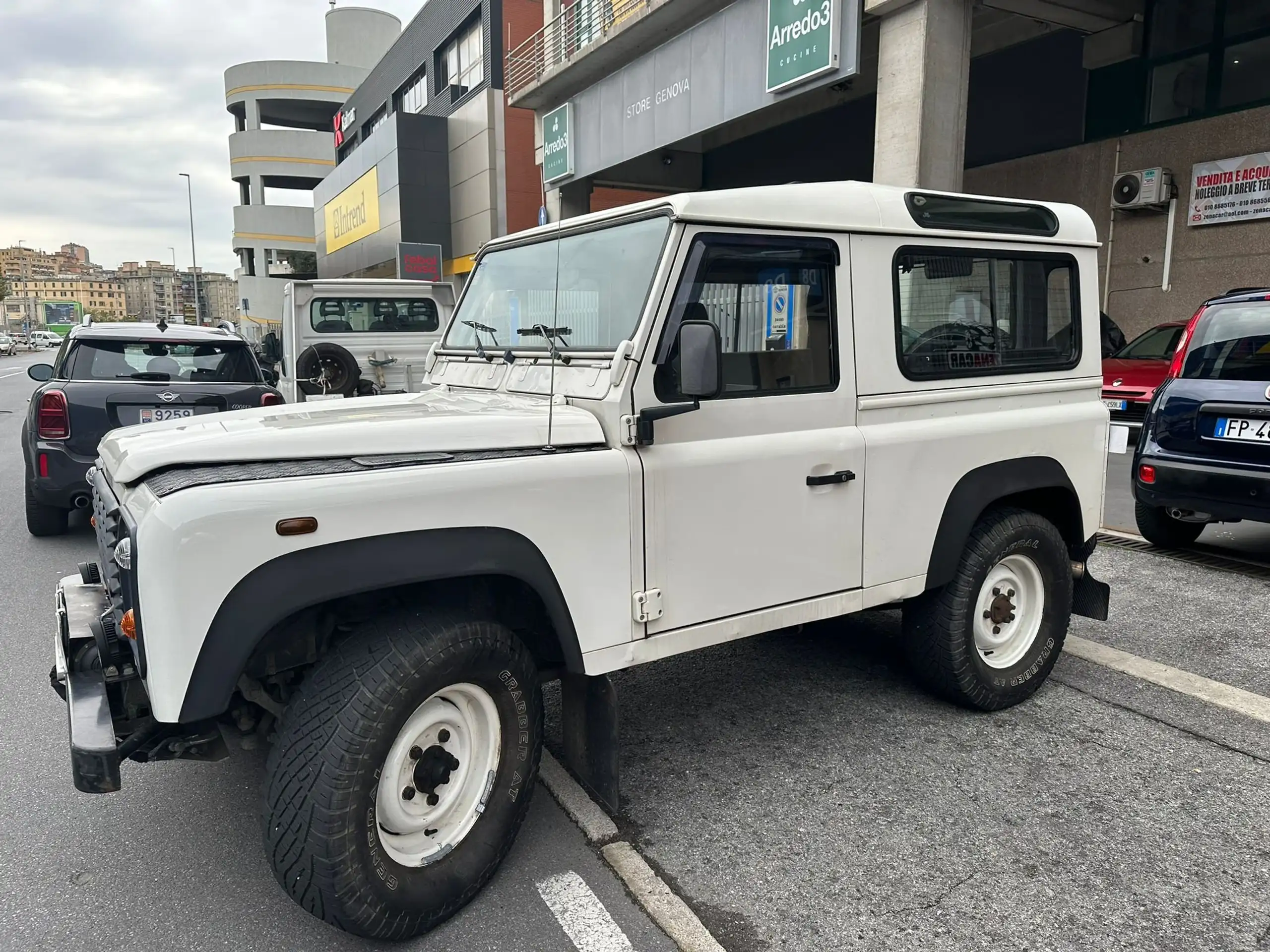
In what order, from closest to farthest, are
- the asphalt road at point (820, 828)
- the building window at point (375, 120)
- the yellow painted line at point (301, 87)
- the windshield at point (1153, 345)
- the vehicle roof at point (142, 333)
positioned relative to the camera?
the asphalt road at point (820, 828) < the vehicle roof at point (142, 333) < the windshield at point (1153, 345) < the building window at point (375, 120) < the yellow painted line at point (301, 87)

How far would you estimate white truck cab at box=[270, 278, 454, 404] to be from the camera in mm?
10086

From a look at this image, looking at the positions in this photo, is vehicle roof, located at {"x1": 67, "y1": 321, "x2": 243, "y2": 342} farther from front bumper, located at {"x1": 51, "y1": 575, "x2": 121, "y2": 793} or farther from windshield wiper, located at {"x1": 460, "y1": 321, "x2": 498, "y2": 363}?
front bumper, located at {"x1": 51, "y1": 575, "x2": 121, "y2": 793}

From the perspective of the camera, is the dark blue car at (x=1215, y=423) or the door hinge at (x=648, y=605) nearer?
the door hinge at (x=648, y=605)

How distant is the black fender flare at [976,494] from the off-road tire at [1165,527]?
10.4ft

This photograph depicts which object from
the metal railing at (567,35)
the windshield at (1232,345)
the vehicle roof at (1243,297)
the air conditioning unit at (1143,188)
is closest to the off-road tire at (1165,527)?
the windshield at (1232,345)

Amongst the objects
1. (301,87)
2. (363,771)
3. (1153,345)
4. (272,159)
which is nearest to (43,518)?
(363,771)

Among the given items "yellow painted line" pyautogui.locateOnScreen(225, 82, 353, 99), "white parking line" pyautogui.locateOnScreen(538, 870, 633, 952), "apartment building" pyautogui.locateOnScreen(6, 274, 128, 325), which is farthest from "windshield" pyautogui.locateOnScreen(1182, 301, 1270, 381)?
"apartment building" pyautogui.locateOnScreen(6, 274, 128, 325)

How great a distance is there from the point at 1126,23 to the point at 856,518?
46.1 feet

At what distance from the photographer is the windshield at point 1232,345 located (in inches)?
220

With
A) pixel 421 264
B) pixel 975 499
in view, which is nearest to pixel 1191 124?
pixel 975 499

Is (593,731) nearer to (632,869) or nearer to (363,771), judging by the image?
(632,869)

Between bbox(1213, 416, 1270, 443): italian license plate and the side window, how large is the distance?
12.3 feet

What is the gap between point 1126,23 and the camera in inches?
530

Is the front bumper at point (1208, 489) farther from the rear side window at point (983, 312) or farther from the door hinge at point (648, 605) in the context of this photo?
the door hinge at point (648, 605)
